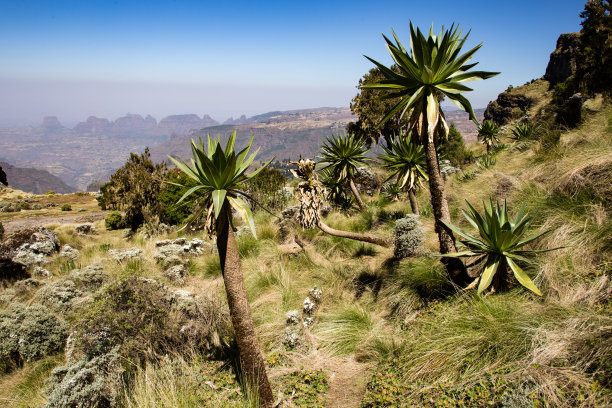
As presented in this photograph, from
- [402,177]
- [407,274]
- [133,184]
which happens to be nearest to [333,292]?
[407,274]

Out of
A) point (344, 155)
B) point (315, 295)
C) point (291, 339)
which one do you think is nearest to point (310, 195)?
point (315, 295)

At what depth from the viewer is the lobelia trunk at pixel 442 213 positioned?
5000mm

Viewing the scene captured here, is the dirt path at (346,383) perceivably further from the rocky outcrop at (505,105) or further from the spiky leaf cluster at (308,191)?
the rocky outcrop at (505,105)

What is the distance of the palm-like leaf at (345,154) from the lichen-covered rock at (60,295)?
782 cm

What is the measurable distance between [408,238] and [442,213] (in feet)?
6.96

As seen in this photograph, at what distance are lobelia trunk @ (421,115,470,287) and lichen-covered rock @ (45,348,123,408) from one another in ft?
17.4

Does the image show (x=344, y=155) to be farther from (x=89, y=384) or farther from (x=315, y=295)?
(x=89, y=384)

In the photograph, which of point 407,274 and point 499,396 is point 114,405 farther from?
point 407,274

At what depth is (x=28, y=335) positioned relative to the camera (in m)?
5.57

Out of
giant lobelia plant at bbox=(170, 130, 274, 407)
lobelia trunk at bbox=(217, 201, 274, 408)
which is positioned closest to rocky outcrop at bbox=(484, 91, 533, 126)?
giant lobelia plant at bbox=(170, 130, 274, 407)

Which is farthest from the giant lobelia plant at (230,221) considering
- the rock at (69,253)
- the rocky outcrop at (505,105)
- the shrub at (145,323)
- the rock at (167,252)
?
the rocky outcrop at (505,105)

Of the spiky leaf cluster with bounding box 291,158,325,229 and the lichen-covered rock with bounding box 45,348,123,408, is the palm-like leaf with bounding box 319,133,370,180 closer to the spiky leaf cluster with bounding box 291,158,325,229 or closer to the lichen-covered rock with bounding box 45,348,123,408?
the spiky leaf cluster with bounding box 291,158,325,229

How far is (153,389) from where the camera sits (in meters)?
4.21

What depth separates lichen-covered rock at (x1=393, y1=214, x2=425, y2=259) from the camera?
7.03 m
